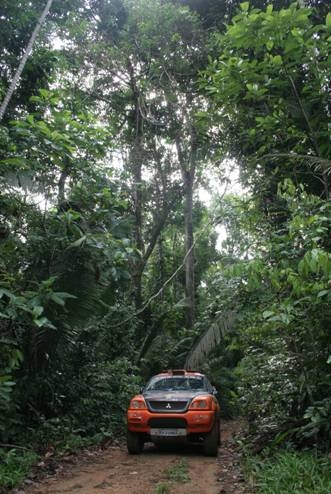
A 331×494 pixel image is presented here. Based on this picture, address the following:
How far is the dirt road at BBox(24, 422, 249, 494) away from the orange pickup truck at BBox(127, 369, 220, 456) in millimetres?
269

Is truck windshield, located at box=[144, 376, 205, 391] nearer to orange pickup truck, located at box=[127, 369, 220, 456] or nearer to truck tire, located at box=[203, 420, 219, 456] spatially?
orange pickup truck, located at box=[127, 369, 220, 456]

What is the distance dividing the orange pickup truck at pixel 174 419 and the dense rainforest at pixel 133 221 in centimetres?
73

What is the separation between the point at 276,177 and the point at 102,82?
28.8ft

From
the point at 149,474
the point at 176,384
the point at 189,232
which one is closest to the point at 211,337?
the point at 176,384

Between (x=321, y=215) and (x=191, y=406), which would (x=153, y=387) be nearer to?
(x=191, y=406)

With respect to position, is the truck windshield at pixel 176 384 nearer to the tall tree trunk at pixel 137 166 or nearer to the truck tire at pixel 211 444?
the truck tire at pixel 211 444

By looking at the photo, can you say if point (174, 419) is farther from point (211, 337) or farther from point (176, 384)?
point (211, 337)

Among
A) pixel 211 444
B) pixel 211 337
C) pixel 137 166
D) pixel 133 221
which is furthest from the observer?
pixel 137 166

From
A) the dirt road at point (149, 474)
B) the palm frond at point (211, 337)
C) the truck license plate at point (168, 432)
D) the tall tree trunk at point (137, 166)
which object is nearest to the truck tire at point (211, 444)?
the dirt road at point (149, 474)

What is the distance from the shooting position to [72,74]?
12.9 m

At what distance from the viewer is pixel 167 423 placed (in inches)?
289

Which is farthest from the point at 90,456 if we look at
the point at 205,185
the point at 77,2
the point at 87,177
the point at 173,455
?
the point at 205,185

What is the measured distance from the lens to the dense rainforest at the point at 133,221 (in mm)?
5098

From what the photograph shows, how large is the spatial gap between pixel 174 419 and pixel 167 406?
28 cm
